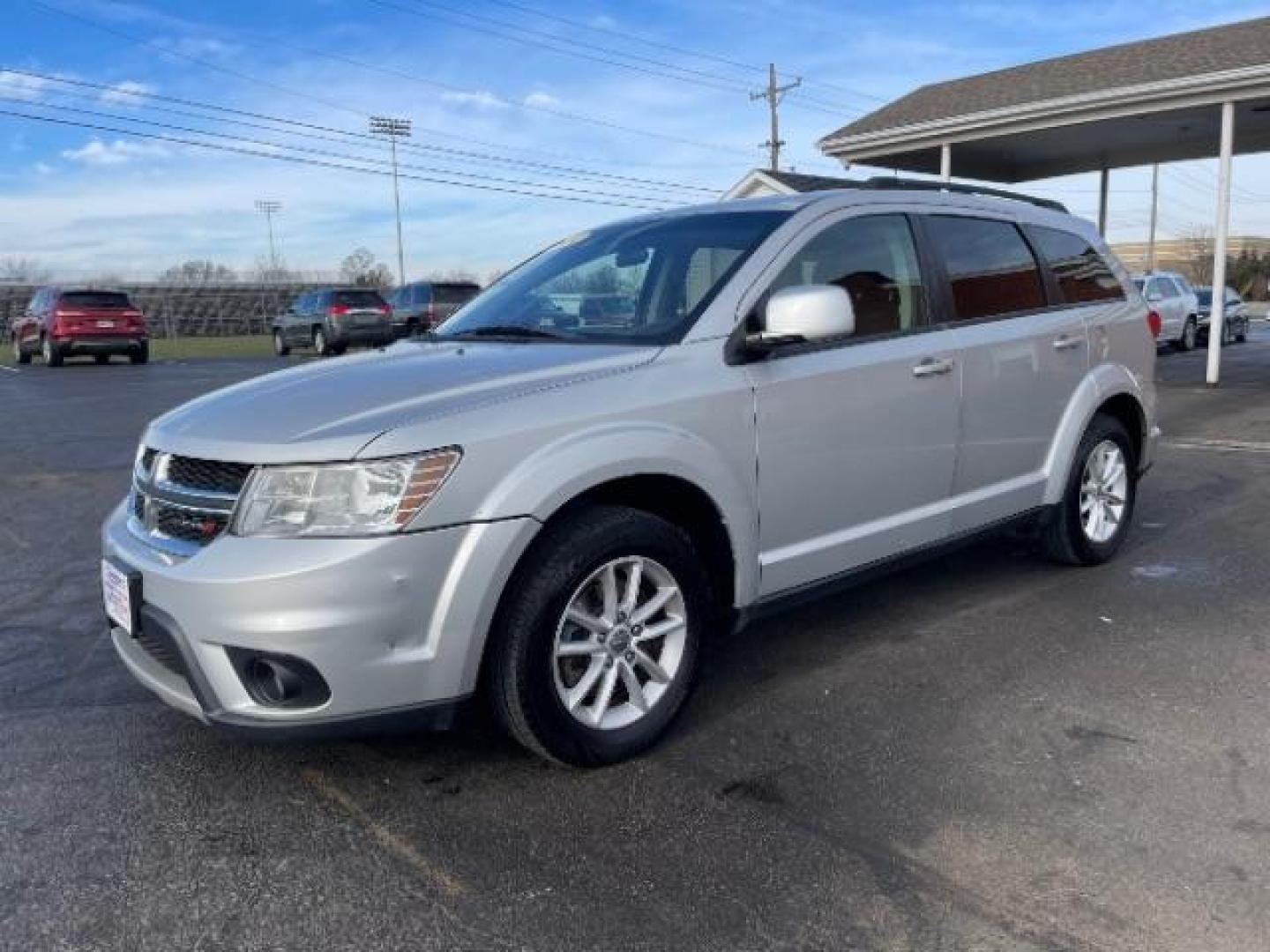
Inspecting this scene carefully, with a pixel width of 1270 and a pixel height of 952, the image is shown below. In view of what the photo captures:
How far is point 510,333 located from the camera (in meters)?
4.00

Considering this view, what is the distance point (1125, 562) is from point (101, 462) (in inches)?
314

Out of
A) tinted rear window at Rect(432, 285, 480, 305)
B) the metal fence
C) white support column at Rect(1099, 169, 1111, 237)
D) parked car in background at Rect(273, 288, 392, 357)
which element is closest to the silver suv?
white support column at Rect(1099, 169, 1111, 237)

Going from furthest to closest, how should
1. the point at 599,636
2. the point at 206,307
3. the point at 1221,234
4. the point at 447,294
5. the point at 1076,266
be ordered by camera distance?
the point at 206,307 → the point at 447,294 → the point at 1221,234 → the point at 1076,266 → the point at 599,636

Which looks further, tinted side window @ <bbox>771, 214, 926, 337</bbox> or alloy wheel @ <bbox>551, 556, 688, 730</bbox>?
tinted side window @ <bbox>771, 214, 926, 337</bbox>

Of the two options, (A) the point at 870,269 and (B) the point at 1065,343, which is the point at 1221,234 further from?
(A) the point at 870,269

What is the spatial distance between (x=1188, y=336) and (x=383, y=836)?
2304 cm

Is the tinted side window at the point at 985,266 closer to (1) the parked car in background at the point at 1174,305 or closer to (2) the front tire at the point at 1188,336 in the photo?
(1) the parked car in background at the point at 1174,305

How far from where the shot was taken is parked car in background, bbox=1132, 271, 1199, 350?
2101 cm

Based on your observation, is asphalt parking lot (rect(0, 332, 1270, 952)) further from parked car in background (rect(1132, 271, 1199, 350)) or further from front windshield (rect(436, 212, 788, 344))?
parked car in background (rect(1132, 271, 1199, 350))

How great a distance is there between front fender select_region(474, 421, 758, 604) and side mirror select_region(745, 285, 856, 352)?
444 millimetres

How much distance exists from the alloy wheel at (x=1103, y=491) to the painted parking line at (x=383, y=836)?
3.80 metres

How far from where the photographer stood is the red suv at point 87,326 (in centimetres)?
2325

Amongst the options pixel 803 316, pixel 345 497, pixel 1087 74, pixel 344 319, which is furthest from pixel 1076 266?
pixel 344 319

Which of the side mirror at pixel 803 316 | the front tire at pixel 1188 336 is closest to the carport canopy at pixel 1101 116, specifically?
the front tire at pixel 1188 336
